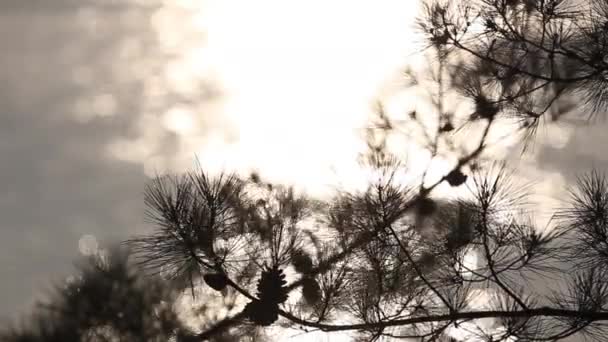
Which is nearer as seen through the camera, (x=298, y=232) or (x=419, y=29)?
(x=298, y=232)

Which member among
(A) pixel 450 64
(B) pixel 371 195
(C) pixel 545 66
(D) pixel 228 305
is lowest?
(D) pixel 228 305

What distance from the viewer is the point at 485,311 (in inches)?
77.2

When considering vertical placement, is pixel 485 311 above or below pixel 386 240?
below

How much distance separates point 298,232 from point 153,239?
416 millimetres

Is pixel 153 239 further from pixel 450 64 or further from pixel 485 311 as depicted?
pixel 450 64

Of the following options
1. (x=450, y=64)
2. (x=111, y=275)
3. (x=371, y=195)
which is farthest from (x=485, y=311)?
(x=111, y=275)

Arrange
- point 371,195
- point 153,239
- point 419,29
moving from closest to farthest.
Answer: point 153,239 < point 371,195 < point 419,29

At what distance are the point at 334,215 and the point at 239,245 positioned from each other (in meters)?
0.29

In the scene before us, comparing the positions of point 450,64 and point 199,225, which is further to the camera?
point 450,64

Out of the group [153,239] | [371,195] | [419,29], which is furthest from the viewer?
[419,29]

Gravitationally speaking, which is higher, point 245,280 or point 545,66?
point 545,66

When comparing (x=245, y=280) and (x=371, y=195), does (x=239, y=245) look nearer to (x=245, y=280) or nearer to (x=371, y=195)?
(x=245, y=280)

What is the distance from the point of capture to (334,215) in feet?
7.26

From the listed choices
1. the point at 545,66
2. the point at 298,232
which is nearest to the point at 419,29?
the point at 545,66
